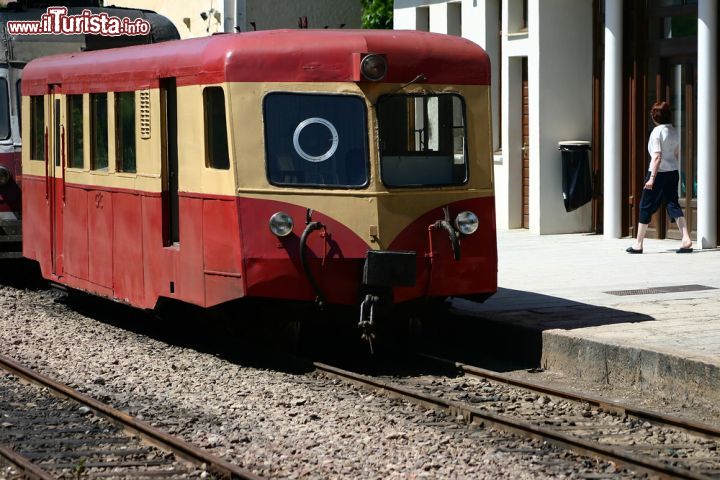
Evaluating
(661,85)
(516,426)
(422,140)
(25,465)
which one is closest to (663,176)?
(661,85)

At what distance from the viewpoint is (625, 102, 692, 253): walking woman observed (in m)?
17.2

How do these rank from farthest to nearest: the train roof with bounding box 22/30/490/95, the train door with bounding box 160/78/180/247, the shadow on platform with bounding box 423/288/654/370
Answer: the train door with bounding box 160/78/180/247 < the shadow on platform with bounding box 423/288/654/370 < the train roof with bounding box 22/30/490/95

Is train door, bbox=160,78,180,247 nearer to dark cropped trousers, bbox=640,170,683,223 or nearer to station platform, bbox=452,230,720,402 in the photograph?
station platform, bbox=452,230,720,402

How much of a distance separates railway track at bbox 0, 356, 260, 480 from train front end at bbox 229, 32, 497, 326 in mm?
1746

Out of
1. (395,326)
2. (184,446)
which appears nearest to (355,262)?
(395,326)

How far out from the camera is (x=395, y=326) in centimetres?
1242

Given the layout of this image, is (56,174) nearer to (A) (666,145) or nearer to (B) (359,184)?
(B) (359,184)

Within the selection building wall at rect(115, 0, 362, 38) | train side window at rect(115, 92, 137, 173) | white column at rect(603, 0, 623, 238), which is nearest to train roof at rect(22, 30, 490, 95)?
train side window at rect(115, 92, 137, 173)

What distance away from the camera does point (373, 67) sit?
36.4 ft

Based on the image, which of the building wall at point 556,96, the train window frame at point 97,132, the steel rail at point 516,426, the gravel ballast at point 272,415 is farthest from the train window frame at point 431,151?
the building wall at point 556,96

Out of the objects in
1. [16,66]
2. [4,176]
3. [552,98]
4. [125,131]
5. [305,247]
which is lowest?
[305,247]

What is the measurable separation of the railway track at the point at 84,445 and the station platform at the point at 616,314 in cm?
346

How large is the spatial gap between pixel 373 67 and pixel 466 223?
4.44 ft

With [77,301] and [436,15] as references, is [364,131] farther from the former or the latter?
[436,15]
